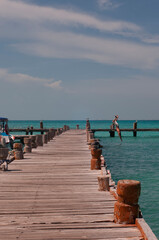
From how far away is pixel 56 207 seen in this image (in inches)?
275

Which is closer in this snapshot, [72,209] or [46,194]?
[72,209]

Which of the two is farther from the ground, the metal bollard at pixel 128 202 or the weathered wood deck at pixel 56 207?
the metal bollard at pixel 128 202

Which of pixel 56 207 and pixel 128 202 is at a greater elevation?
pixel 128 202

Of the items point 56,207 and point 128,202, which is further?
point 56,207

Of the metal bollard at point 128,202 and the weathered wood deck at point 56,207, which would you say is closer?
the weathered wood deck at point 56,207

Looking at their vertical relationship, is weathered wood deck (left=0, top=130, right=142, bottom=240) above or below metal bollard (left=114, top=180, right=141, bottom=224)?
below

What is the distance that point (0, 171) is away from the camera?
11641 millimetres

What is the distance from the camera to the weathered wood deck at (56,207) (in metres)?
5.45

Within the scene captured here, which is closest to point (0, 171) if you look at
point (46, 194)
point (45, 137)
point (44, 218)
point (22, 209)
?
point (46, 194)

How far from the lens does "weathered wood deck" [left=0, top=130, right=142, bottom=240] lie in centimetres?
545

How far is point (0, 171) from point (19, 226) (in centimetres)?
614

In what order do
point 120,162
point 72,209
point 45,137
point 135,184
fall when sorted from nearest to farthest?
point 135,184 < point 72,209 < point 45,137 < point 120,162

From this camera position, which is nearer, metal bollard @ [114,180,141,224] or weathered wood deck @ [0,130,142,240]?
weathered wood deck @ [0,130,142,240]

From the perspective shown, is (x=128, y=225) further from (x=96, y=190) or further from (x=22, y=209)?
(x=96, y=190)
